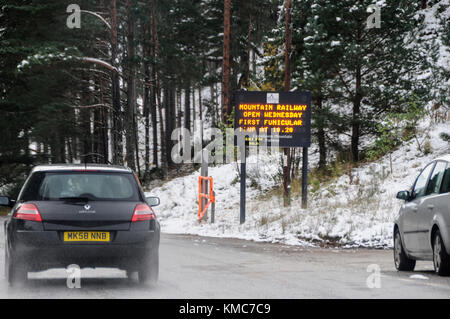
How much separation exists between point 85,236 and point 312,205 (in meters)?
15.2

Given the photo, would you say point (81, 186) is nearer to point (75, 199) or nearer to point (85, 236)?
point (75, 199)

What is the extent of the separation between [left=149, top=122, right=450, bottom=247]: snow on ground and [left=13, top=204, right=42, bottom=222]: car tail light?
10773mm

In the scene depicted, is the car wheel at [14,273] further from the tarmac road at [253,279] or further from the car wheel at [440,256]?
the car wheel at [440,256]

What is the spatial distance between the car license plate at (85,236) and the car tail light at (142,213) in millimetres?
434

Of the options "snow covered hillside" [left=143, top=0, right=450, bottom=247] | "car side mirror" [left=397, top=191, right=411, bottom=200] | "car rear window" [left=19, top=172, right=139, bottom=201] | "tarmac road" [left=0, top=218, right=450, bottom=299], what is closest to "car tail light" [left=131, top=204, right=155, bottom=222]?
"car rear window" [left=19, top=172, right=139, bottom=201]

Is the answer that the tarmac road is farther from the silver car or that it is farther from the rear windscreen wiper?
the rear windscreen wiper

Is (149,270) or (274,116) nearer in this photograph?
(149,270)

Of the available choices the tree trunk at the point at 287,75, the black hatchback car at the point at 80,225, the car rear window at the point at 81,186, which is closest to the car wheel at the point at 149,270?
the black hatchback car at the point at 80,225

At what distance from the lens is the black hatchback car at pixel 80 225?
9875 millimetres

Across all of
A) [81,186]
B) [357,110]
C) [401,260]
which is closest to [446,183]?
[401,260]

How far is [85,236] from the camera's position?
9.95 metres

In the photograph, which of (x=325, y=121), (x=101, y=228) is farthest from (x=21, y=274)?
(x=325, y=121)

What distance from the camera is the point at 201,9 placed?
55.5m
